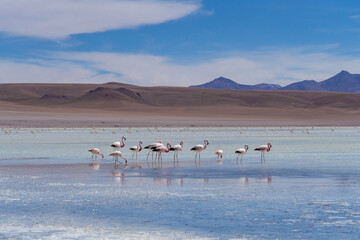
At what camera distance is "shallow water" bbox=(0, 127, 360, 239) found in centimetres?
818

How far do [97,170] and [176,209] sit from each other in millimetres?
6775

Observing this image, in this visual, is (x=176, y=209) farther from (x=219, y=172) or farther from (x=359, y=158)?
(x=359, y=158)

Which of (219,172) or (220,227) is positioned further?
(219,172)

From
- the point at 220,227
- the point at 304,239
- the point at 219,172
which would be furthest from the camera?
the point at 219,172

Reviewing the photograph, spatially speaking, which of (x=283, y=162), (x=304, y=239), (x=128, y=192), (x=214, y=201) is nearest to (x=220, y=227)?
(x=304, y=239)

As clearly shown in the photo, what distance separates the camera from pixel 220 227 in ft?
27.5

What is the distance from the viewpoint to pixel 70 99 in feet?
497

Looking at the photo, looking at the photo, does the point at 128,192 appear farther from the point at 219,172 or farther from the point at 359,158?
the point at 359,158

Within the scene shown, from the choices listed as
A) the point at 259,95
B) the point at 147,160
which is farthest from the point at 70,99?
the point at 147,160

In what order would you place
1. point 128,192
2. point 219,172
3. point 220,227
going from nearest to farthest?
1. point 220,227
2. point 128,192
3. point 219,172

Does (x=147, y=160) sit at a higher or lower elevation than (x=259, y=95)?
lower

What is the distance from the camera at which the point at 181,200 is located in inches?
422

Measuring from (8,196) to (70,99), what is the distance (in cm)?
14271

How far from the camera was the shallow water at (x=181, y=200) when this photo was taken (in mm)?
8180
